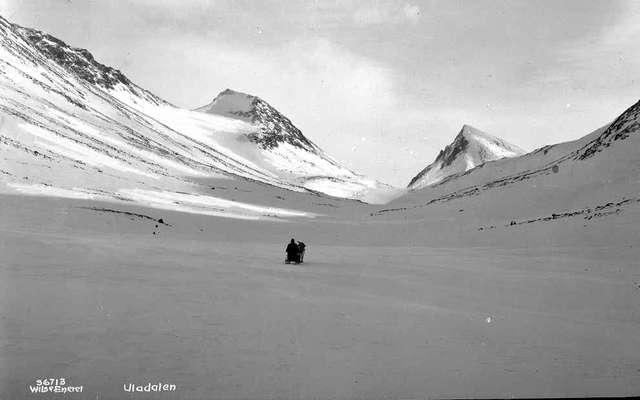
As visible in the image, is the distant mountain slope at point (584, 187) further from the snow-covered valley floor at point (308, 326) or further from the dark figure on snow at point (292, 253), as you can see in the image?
the dark figure on snow at point (292, 253)

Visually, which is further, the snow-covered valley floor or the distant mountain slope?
the distant mountain slope

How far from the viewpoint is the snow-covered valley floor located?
5586 millimetres

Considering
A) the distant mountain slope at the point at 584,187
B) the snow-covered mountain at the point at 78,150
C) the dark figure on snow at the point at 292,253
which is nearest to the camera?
the dark figure on snow at the point at 292,253

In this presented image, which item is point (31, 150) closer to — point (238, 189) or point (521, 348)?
point (238, 189)

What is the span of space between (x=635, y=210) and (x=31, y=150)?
2106 inches

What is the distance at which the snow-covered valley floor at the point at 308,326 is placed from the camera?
559 centimetres

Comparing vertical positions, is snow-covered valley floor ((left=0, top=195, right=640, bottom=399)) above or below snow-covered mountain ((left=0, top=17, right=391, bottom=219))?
below

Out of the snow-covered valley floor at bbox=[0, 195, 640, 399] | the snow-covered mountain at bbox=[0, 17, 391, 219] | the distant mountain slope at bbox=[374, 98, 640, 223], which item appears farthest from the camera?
the snow-covered mountain at bbox=[0, 17, 391, 219]

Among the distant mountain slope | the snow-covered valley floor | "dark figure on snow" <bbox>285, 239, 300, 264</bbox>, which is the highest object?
the distant mountain slope

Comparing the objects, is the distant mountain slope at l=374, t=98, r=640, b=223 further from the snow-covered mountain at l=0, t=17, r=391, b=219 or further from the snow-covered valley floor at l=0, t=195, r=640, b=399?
the snow-covered mountain at l=0, t=17, r=391, b=219

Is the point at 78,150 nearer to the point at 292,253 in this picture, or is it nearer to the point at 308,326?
the point at 292,253

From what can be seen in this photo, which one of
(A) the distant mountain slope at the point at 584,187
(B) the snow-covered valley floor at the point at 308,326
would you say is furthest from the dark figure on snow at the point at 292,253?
(A) the distant mountain slope at the point at 584,187

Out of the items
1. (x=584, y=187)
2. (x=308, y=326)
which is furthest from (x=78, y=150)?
(x=308, y=326)

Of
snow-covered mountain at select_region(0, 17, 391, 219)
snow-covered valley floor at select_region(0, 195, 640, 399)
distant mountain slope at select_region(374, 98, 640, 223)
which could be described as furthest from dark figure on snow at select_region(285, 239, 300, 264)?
snow-covered mountain at select_region(0, 17, 391, 219)
